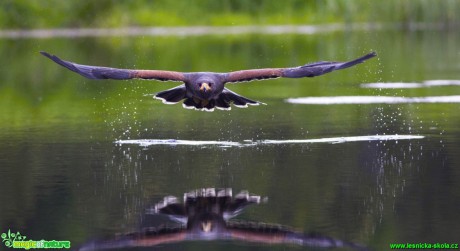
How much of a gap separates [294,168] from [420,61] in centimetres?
2655

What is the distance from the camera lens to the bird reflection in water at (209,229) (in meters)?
14.4

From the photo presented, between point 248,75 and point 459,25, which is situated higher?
point 459,25

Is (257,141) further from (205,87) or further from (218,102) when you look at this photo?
(205,87)

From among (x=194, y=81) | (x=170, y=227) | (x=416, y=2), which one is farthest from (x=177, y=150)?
(x=416, y=2)

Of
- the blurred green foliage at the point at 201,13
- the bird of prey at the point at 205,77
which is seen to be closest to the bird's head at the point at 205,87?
the bird of prey at the point at 205,77

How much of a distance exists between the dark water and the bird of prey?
2.85 feet

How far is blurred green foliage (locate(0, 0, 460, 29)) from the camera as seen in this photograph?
79188 mm

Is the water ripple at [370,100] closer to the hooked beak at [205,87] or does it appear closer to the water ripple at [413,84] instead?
the water ripple at [413,84]

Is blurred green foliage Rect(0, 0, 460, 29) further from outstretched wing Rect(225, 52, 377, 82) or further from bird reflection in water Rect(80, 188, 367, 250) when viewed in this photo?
bird reflection in water Rect(80, 188, 367, 250)

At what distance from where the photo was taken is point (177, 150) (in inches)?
854

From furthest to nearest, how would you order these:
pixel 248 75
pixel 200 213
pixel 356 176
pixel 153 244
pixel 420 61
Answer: pixel 420 61 → pixel 248 75 → pixel 356 176 → pixel 200 213 → pixel 153 244

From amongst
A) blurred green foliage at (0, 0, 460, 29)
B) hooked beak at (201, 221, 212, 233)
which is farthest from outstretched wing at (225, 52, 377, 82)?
blurred green foliage at (0, 0, 460, 29)

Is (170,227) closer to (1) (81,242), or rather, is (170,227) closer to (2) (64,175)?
(1) (81,242)

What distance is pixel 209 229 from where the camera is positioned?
15.2m
